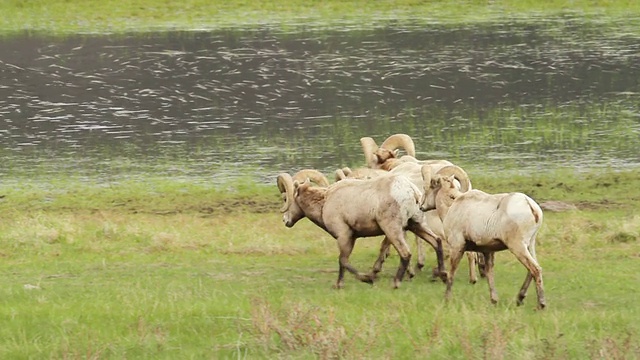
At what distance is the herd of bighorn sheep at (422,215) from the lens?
Result: 1392cm

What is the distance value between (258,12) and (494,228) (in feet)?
122

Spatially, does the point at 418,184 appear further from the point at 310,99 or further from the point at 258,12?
the point at 258,12

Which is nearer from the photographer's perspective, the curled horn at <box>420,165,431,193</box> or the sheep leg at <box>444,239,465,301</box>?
the sheep leg at <box>444,239,465,301</box>

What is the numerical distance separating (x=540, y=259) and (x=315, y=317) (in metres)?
6.61

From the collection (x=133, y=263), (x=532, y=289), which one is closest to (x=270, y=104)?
(x=133, y=263)

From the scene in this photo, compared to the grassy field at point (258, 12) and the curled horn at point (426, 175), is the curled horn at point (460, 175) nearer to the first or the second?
the curled horn at point (426, 175)

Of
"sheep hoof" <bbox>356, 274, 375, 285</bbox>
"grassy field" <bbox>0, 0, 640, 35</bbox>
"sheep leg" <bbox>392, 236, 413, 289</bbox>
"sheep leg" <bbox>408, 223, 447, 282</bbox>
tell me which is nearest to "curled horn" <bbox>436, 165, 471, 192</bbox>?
"sheep leg" <bbox>408, 223, 447, 282</bbox>

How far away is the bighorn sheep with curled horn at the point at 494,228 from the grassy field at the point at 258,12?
109ft

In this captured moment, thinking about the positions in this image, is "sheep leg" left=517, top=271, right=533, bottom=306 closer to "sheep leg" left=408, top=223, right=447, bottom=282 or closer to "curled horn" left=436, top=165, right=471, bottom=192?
"sheep leg" left=408, top=223, right=447, bottom=282

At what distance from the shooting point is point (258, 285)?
1570 centimetres

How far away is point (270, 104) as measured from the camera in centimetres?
3312

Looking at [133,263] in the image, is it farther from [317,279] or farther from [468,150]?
[468,150]

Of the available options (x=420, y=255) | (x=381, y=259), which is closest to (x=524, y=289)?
(x=381, y=259)

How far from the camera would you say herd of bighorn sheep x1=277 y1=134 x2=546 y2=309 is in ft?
45.7
